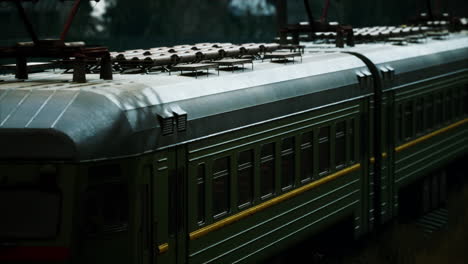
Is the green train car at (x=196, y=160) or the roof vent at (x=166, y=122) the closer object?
the green train car at (x=196, y=160)

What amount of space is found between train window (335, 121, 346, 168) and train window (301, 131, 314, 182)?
1.03m

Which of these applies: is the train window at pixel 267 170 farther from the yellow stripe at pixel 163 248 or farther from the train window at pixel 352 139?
the train window at pixel 352 139

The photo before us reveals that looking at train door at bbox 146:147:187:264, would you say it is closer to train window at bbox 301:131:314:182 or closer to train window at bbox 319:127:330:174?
train window at bbox 301:131:314:182

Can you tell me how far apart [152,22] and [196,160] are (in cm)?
1743

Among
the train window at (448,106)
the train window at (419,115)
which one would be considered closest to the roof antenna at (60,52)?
the train window at (419,115)

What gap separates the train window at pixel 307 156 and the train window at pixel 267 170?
960mm

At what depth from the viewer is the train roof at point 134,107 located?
859 centimetres

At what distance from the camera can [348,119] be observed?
14.4m

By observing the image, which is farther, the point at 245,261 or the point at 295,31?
the point at 295,31

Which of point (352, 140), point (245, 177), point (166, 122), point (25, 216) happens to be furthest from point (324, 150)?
point (25, 216)

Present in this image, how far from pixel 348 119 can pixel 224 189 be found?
164 inches

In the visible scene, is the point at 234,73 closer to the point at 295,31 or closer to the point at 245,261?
the point at 245,261

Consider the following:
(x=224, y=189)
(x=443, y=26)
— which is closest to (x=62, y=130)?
(x=224, y=189)

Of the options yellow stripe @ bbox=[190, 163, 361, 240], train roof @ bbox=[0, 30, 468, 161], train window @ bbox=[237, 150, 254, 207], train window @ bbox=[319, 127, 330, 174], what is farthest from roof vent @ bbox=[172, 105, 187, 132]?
train window @ bbox=[319, 127, 330, 174]
